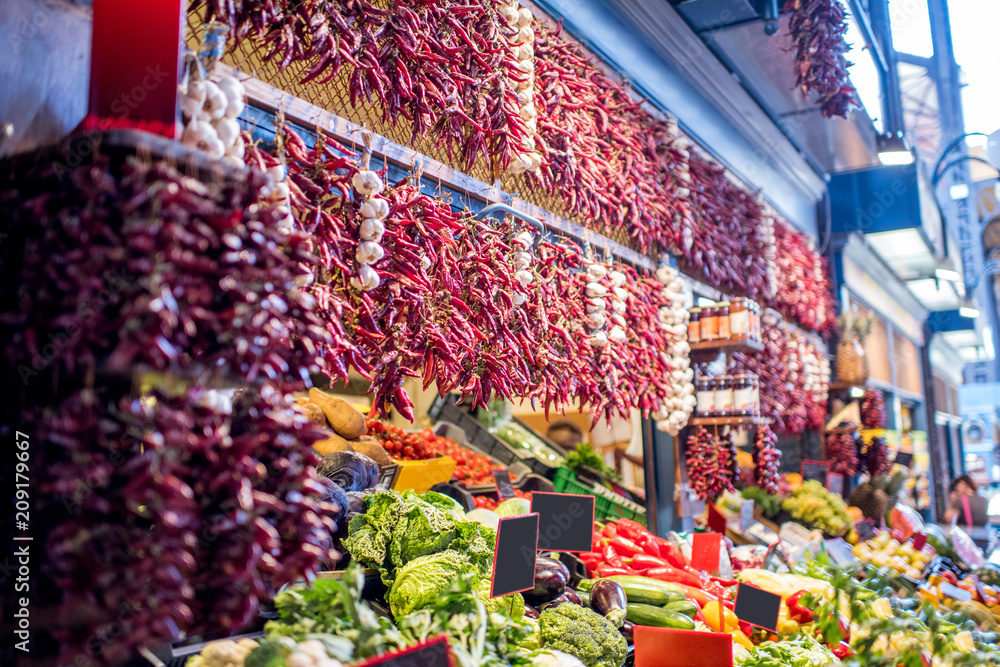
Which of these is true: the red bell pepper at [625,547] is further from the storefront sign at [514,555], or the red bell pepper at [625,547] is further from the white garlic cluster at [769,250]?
the white garlic cluster at [769,250]

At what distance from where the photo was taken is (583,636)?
248cm

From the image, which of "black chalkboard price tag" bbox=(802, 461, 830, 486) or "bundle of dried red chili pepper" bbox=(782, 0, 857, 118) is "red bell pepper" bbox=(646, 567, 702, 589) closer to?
"black chalkboard price tag" bbox=(802, 461, 830, 486)

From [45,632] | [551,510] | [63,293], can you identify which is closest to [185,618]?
[45,632]

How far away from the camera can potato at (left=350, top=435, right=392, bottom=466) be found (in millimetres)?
3619

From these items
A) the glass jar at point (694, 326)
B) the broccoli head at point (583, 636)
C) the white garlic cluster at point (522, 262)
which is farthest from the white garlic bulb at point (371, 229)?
the glass jar at point (694, 326)

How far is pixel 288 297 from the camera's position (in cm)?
148

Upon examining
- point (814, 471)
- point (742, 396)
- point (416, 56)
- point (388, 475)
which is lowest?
point (814, 471)

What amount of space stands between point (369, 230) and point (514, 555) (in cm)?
119

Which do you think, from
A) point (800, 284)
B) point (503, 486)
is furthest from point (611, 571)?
point (800, 284)

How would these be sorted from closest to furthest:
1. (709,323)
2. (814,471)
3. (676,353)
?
(676,353), (709,323), (814,471)

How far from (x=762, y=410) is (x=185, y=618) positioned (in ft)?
16.7

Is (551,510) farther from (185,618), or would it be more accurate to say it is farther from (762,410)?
(762,410)

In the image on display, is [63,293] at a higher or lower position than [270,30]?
lower

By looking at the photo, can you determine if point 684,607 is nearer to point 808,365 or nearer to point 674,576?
point 674,576
